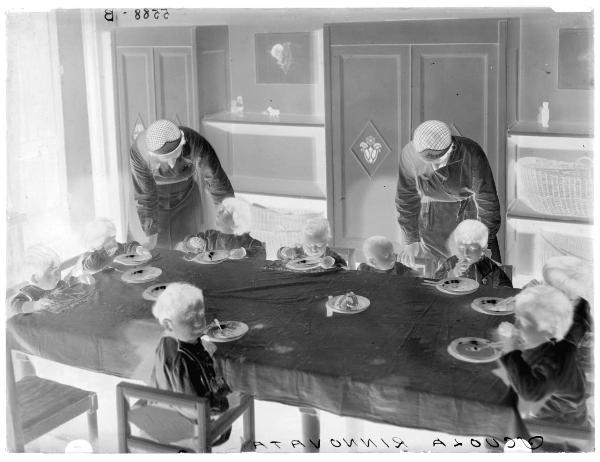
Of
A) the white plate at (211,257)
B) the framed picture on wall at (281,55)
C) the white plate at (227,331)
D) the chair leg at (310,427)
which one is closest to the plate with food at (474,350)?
the chair leg at (310,427)

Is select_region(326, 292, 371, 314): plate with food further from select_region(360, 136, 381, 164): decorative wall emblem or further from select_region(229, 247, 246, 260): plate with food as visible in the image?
select_region(360, 136, 381, 164): decorative wall emblem

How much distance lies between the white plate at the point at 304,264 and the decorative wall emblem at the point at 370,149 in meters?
0.49

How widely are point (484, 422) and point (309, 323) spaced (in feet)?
2.93

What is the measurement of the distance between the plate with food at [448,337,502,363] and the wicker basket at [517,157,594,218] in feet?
2.53

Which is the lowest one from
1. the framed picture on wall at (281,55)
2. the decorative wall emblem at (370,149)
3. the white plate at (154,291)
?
the white plate at (154,291)

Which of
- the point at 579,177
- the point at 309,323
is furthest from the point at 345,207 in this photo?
the point at 579,177

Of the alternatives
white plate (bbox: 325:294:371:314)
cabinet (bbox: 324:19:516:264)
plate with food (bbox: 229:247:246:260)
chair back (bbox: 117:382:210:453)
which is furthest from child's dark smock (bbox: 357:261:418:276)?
chair back (bbox: 117:382:210:453)

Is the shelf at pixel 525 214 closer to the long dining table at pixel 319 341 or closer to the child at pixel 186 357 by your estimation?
the long dining table at pixel 319 341

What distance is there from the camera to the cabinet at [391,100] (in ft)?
14.1

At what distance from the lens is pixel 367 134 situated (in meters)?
4.51

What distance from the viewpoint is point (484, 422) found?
3.33 m

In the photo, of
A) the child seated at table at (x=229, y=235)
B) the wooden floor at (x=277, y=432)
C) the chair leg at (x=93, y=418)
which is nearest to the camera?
the wooden floor at (x=277, y=432)

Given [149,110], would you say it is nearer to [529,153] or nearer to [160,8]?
[160,8]

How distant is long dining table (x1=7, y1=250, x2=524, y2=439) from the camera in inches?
135
